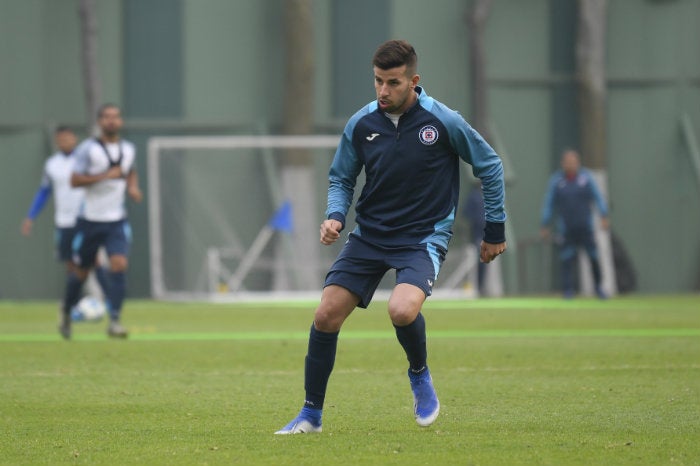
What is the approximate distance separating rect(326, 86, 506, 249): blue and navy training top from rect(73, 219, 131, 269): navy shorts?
6.86 metres

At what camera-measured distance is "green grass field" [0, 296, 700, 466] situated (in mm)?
7016

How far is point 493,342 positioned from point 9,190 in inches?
535

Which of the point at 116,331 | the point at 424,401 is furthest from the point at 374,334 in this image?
the point at 424,401

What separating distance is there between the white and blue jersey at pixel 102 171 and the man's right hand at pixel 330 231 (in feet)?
23.7

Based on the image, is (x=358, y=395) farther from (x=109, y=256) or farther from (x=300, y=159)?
(x=300, y=159)

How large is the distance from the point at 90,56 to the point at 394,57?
1809 cm

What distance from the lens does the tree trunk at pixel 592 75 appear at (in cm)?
2688

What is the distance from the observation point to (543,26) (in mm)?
27406

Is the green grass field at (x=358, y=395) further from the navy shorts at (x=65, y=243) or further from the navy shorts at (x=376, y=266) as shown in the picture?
the navy shorts at (x=65, y=243)

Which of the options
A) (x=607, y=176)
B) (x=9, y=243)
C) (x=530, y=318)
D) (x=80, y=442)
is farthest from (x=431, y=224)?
(x=607, y=176)

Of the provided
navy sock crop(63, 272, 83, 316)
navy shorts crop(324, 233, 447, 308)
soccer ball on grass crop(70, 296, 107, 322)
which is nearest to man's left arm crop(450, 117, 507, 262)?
navy shorts crop(324, 233, 447, 308)

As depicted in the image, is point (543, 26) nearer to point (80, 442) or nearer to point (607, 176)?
point (607, 176)

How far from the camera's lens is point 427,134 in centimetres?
768

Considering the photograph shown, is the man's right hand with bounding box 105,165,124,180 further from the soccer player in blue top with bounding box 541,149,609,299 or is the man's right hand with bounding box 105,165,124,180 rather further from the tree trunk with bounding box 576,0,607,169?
the tree trunk with bounding box 576,0,607,169
